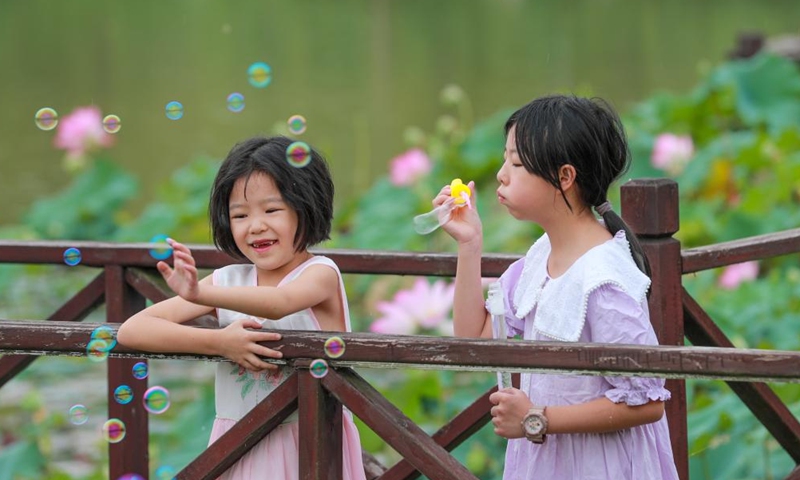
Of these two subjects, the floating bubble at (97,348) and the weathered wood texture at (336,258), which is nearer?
the floating bubble at (97,348)

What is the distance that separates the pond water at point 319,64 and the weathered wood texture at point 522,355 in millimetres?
7136

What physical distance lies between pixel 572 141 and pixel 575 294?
10.6 inches

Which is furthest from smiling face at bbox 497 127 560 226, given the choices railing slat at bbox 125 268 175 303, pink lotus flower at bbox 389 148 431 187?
pink lotus flower at bbox 389 148 431 187

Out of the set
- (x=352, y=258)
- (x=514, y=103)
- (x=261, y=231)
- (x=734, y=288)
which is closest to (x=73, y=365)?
(x=734, y=288)

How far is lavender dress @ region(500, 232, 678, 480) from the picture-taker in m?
2.36

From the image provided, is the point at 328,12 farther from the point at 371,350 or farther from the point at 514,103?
the point at 371,350

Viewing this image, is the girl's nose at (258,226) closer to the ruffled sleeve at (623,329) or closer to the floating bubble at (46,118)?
the ruffled sleeve at (623,329)

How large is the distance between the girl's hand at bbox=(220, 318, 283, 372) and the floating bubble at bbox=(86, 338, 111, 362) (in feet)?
0.75

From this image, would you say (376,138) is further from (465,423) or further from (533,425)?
(533,425)

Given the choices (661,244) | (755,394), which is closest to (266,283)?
(661,244)

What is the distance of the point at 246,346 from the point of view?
2.41 metres

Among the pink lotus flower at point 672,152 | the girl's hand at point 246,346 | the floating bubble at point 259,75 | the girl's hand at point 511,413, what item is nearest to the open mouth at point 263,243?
the girl's hand at point 246,346

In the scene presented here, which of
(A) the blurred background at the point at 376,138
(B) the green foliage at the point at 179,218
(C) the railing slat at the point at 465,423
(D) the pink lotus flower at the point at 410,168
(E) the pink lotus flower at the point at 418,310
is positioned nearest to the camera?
(C) the railing slat at the point at 465,423

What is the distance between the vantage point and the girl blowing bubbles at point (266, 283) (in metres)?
2.53
